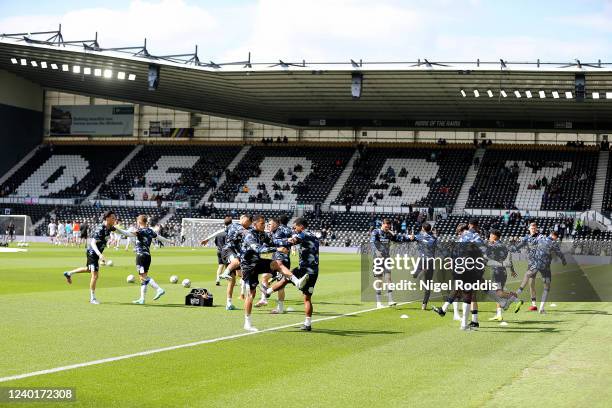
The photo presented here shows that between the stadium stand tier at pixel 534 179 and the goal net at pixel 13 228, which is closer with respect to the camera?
the goal net at pixel 13 228

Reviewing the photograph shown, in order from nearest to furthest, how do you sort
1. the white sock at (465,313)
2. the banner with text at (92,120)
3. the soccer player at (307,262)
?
1. the soccer player at (307,262)
2. the white sock at (465,313)
3. the banner with text at (92,120)

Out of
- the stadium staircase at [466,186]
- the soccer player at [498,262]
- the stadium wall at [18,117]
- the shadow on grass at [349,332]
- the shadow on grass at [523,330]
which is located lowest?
the shadow on grass at [523,330]

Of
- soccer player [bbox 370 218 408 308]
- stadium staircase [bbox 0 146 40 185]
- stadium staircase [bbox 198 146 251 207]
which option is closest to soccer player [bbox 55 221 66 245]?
stadium staircase [bbox 198 146 251 207]

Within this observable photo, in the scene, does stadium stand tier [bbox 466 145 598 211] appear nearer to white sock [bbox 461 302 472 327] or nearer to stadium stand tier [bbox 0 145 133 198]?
stadium stand tier [bbox 0 145 133 198]

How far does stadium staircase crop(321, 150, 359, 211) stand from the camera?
71.9m

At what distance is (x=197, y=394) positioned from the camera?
32.4 ft

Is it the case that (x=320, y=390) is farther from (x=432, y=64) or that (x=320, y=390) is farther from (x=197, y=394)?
(x=432, y=64)

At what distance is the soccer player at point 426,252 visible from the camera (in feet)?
69.4

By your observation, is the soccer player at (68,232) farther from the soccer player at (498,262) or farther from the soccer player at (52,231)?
the soccer player at (498,262)

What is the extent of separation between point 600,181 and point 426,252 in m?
51.4

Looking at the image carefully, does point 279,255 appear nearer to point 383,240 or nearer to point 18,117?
point 383,240

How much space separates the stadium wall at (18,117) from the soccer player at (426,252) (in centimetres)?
6380

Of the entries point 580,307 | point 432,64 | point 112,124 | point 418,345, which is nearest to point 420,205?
point 432,64

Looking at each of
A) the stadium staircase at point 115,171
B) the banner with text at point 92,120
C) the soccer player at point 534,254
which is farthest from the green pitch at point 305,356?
the banner with text at point 92,120
